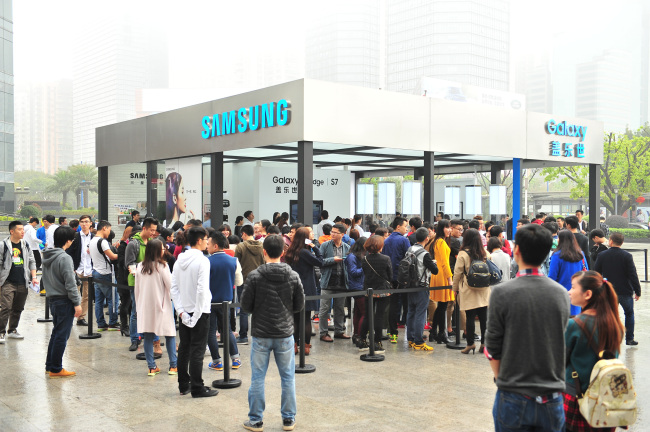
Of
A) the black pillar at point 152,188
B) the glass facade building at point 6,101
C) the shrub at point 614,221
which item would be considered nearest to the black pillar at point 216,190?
the black pillar at point 152,188

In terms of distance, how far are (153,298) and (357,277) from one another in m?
3.20

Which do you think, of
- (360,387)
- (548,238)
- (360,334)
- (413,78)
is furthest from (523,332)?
(413,78)

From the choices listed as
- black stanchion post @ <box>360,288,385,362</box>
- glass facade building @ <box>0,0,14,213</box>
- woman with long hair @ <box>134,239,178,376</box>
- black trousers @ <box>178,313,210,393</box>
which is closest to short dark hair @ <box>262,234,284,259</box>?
black trousers @ <box>178,313,210,393</box>

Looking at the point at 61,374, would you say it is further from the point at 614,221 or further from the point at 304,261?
the point at 614,221

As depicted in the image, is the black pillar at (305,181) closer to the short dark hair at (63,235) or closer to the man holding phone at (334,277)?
the man holding phone at (334,277)

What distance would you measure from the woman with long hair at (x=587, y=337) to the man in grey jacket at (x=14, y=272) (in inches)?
318

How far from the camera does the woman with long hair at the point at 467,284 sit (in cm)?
835

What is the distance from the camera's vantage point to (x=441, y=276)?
919 cm

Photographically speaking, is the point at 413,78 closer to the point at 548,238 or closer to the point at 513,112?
the point at 513,112

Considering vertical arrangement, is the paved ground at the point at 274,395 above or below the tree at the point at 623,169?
below

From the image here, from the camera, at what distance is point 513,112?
56.4 feet

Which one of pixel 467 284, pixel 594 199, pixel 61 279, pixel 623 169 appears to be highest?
Result: pixel 623 169

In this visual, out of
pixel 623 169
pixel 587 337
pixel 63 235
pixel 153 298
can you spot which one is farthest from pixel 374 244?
pixel 623 169

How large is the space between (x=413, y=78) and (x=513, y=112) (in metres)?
143
